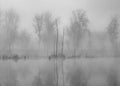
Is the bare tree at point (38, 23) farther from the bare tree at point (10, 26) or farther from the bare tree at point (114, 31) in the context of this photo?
the bare tree at point (114, 31)

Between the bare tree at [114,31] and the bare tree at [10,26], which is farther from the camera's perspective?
the bare tree at [114,31]

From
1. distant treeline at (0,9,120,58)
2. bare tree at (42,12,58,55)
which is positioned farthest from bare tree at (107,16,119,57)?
bare tree at (42,12,58,55)

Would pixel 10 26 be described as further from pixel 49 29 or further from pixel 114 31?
pixel 114 31

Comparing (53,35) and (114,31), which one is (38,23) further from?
(114,31)

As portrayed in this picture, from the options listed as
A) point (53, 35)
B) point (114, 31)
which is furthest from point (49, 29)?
point (114, 31)

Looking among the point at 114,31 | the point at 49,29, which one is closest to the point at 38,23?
the point at 49,29

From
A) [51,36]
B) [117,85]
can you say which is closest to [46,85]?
[117,85]

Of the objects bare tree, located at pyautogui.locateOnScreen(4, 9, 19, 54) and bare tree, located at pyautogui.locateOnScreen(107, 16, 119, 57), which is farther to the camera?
bare tree, located at pyautogui.locateOnScreen(107, 16, 119, 57)

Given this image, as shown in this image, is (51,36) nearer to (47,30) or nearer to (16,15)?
(47,30)

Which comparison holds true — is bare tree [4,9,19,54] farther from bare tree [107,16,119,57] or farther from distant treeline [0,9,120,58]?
bare tree [107,16,119,57]

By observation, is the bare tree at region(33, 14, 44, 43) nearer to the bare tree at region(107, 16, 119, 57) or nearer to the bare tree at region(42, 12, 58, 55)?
the bare tree at region(42, 12, 58, 55)

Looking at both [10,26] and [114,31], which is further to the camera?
[114,31]

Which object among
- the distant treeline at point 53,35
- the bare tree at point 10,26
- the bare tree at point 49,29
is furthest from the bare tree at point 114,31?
the bare tree at point 10,26

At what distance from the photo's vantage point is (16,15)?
1893 inches
